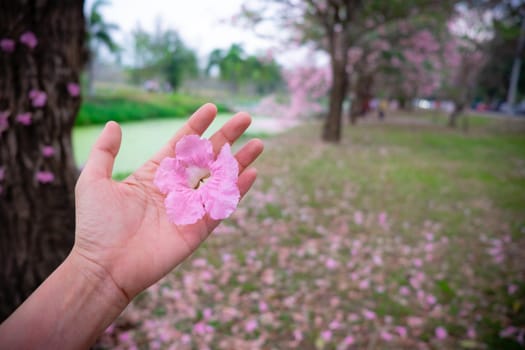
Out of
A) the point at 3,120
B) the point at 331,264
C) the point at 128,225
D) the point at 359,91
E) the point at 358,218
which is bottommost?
the point at 331,264

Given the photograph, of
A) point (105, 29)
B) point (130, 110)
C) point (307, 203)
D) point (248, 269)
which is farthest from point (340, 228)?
point (105, 29)

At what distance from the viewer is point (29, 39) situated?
1.97m

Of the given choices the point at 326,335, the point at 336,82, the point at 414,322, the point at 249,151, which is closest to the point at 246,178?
the point at 249,151

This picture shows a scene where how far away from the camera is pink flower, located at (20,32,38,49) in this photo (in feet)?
6.42

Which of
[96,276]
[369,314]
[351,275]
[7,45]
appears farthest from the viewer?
[351,275]

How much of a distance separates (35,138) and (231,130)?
1.30 meters

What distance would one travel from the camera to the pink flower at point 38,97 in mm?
2018

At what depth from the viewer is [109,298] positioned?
130 cm

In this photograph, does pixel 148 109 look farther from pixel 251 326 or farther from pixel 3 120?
pixel 251 326

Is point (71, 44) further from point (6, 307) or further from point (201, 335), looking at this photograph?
point (201, 335)

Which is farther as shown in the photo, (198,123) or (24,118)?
(24,118)

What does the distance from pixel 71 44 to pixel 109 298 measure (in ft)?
Answer: 5.41

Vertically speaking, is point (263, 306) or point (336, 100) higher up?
point (336, 100)

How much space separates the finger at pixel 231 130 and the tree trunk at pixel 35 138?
46.5 inches
